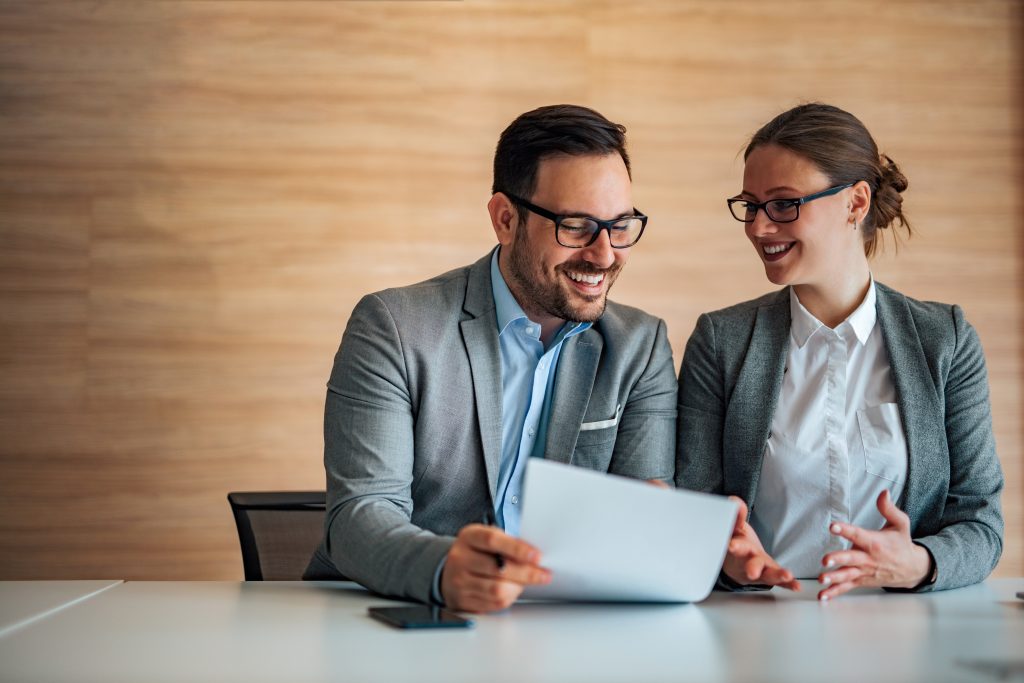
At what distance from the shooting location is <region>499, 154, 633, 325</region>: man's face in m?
2.03

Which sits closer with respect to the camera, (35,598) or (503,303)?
(35,598)

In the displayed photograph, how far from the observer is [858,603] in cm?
164

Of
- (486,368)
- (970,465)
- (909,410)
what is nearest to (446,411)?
(486,368)

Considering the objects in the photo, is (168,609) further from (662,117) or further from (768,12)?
(768,12)

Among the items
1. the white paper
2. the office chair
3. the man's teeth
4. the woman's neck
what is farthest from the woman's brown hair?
the office chair

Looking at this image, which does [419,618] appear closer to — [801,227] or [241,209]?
[801,227]

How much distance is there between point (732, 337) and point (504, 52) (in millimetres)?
1849

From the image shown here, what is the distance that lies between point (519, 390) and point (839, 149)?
88 centimetres

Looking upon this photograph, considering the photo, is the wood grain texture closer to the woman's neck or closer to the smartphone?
the woman's neck

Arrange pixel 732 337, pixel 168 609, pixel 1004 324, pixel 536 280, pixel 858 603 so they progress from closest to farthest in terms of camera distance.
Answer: pixel 168 609, pixel 858 603, pixel 536 280, pixel 732 337, pixel 1004 324

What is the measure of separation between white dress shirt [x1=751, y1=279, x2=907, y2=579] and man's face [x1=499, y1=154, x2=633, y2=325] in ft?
1.62

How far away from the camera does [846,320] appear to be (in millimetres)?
2201

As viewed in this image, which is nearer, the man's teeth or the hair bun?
the man's teeth

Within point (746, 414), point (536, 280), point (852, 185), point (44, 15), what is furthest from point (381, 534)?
point (44, 15)
